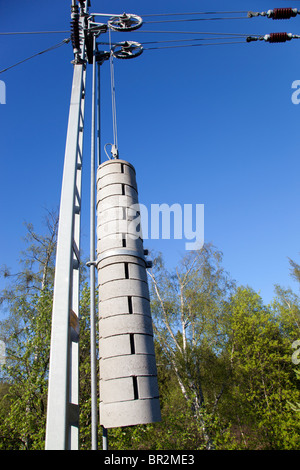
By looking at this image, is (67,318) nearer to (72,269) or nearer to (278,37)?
(72,269)

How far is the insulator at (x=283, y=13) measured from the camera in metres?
5.50

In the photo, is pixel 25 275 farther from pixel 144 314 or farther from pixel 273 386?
pixel 273 386

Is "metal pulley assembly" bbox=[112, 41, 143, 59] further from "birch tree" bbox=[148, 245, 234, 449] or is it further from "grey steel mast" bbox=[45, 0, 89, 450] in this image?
"birch tree" bbox=[148, 245, 234, 449]

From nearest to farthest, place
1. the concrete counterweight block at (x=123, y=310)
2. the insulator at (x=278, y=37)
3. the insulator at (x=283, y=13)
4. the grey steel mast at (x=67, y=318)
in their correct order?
the grey steel mast at (x=67, y=318) < the concrete counterweight block at (x=123, y=310) < the insulator at (x=283, y=13) < the insulator at (x=278, y=37)

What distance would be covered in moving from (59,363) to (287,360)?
64.6 feet

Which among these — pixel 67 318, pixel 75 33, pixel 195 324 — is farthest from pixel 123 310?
pixel 195 324

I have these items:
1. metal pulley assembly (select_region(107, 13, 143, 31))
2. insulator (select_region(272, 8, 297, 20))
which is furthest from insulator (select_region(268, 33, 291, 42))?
metal pulley assembly (select_region(107, 13, 143, 31))

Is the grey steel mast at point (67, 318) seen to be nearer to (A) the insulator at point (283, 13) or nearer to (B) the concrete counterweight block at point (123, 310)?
(B) the concrete counterweight block at point (123, 310)

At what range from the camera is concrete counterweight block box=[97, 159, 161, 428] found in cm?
411

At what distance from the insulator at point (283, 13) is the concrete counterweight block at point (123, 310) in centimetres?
391

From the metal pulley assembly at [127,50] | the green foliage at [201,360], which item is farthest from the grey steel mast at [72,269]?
the green foliage at [201,360]

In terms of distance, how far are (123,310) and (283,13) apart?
19.9ft

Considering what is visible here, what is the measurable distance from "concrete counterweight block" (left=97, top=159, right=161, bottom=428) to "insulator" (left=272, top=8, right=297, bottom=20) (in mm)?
3909
